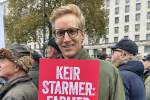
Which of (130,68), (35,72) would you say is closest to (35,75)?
(35,72)

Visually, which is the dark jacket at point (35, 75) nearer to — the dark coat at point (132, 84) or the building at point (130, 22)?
the dark coat at point (132, 84)

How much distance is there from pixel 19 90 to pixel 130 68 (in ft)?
5.33

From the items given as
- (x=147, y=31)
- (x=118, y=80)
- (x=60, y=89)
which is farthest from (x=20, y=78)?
(x=147, y=31)

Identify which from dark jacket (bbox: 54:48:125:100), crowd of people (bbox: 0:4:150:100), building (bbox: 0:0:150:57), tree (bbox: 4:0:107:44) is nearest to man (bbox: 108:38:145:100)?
crowd of people (bbox: 0:4:150:100)

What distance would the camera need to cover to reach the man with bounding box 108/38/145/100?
2.47m

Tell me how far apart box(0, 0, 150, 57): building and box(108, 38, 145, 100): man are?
3917 cm

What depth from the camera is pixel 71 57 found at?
159 cm

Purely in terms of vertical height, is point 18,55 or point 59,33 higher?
point 59,33

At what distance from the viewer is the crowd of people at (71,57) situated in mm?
1490

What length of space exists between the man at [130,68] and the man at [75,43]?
104 cm

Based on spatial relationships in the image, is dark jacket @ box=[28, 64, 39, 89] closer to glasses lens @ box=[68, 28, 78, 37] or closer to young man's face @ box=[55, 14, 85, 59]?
young man's face @ box=[55, 14, 85, 59]

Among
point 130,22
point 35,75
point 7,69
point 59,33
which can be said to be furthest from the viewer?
point 130,22

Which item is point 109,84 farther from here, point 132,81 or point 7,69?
point 7,69

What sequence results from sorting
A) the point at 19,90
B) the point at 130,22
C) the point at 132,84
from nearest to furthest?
the point at 19,90 → the point at 132,84 → the point at 130,22
